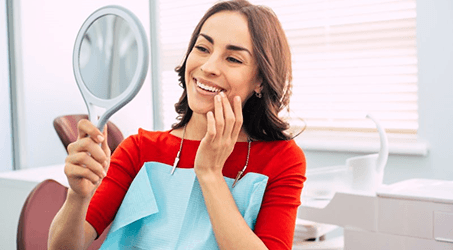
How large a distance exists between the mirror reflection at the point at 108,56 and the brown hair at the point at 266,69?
32 centimetres

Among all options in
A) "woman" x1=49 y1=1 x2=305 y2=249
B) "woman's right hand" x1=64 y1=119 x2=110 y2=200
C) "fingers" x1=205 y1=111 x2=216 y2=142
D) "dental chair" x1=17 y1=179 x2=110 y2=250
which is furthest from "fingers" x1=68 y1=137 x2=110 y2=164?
"dental chair" x1=17 y1=179 x2=110 y2=250

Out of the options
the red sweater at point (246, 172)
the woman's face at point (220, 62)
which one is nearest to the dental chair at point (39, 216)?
the red sweater at point (246, 172)

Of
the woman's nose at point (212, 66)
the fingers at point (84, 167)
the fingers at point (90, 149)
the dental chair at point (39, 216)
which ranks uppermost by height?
the woman's nose at point (212, 66)

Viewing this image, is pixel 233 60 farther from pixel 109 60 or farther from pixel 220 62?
pixel 109 60

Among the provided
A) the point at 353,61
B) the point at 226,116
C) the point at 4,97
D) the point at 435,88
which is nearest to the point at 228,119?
the point at 226,116

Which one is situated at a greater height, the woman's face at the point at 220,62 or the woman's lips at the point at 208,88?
the woman's face at the point at 220,62

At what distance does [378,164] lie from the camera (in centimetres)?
170

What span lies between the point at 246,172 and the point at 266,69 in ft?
0.72

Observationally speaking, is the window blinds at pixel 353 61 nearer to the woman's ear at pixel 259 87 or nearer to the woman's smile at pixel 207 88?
the woman's ear at pixel 259 87

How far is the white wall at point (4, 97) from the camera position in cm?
277

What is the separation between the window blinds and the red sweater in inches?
70.4

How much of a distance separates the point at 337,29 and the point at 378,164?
141 cm

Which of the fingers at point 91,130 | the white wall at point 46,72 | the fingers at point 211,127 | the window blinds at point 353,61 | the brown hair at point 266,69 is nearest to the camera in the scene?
the fingers at point 91,130

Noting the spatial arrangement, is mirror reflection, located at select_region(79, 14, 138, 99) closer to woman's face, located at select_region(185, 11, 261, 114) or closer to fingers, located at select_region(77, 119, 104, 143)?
fingers, located at select_region(77, 119, 104, 143)
